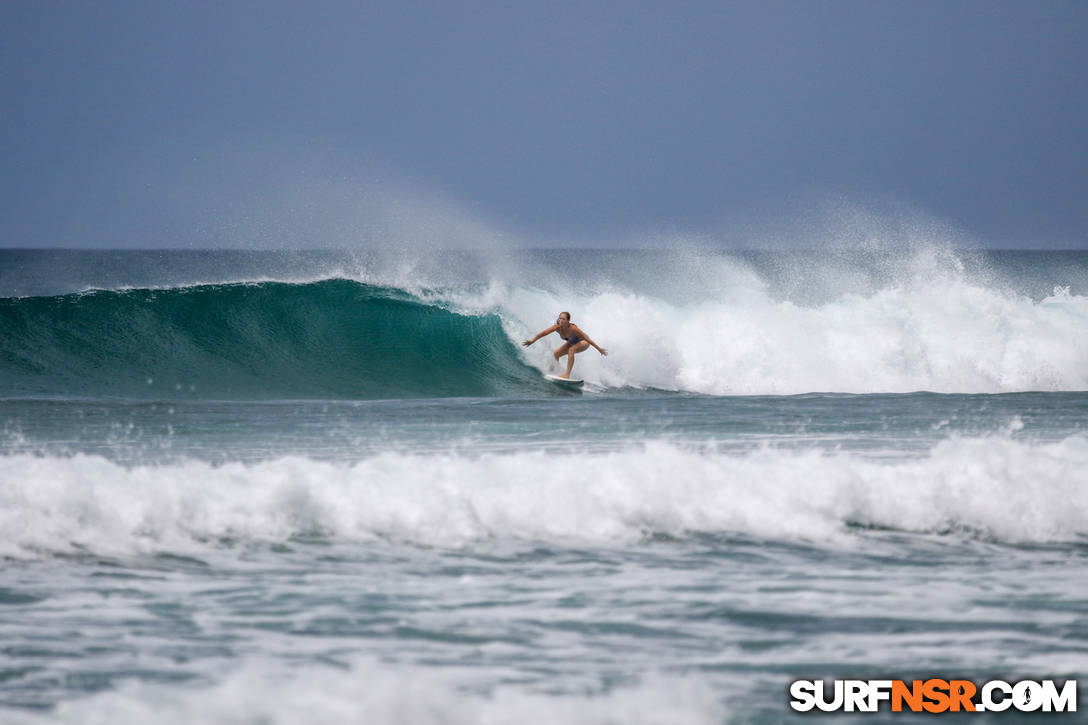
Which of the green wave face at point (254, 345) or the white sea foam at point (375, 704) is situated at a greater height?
the green wave face at point (254, 345)

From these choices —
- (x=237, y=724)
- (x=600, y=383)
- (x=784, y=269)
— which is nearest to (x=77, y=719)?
(x=237, y=724)

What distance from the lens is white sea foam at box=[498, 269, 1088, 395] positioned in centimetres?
1822

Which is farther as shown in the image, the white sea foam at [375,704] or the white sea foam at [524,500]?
the white sea foam at [524,500]

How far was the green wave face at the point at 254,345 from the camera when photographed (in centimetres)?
1562

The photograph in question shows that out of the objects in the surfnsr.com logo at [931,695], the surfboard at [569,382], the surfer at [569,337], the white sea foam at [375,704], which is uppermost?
the surfer at [569,337]

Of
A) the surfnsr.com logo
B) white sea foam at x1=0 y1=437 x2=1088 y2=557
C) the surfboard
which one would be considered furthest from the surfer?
the surfnsr.com logo

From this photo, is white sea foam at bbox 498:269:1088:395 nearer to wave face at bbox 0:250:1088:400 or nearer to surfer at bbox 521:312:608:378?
wave face at bbox 0:250:1088:400

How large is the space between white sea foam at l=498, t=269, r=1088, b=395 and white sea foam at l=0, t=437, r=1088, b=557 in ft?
29.5

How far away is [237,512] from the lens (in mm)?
7789

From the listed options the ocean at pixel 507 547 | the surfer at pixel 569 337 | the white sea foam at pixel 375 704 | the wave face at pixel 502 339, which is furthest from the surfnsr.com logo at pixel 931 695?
the surfer at pixel 569 337

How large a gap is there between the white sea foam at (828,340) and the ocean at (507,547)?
2.48m

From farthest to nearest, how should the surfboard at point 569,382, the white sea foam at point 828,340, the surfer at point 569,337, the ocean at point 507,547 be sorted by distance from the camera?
the white sea foam at point 828,340
the surfer at point 569,337
the surfboard at point 569,382
the ocean at point 507,547

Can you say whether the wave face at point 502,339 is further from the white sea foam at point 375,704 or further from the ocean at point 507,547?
the white sea foam at point 375,704

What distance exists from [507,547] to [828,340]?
1314 centimetres
